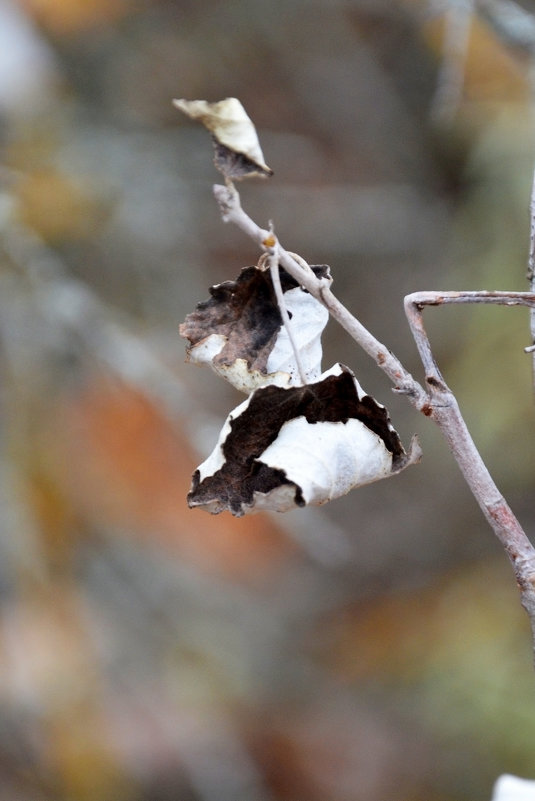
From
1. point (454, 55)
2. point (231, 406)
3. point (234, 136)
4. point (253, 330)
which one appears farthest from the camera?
point (231, 406)

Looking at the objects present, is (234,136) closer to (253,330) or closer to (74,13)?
(253,330)

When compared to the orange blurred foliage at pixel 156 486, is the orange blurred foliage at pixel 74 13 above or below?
above

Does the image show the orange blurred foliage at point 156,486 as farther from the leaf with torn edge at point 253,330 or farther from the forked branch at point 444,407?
the forked branch at point 444,407

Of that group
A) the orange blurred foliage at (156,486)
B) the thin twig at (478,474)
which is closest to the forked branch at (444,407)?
the thin twig at (478,474)

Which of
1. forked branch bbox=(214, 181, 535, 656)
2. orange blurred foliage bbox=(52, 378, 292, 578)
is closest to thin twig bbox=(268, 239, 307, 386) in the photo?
forked branch bbox=(214, 181, 535, 656)

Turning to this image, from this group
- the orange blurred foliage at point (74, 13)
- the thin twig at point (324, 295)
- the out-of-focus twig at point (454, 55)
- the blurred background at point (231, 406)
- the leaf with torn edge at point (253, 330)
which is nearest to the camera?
the thin twig at point (324, 295)

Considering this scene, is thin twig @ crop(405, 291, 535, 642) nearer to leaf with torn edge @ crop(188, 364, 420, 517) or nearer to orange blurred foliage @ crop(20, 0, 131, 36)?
leaf with torn edge @ crop(188, 364, 420, 517)

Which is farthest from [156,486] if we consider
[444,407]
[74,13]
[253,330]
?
[444,407]
